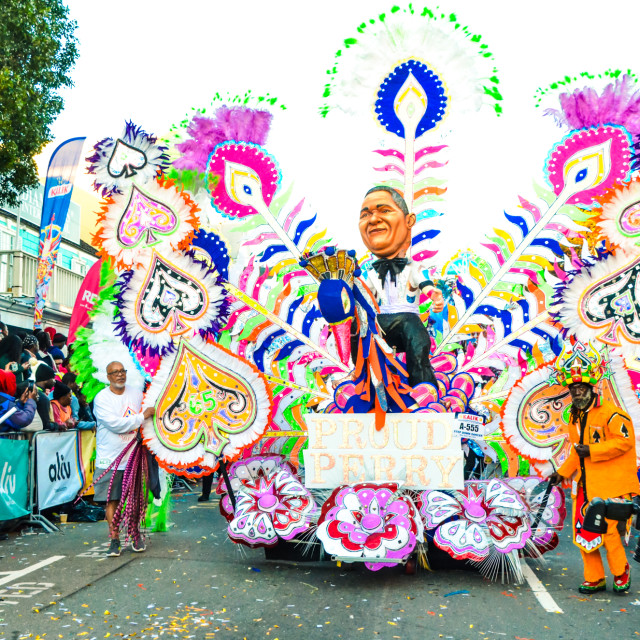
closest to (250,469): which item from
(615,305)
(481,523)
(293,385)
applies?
(293,385)

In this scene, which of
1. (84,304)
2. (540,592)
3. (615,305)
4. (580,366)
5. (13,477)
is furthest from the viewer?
(84,304)

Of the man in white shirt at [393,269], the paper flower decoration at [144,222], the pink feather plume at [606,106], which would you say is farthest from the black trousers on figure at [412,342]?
the pink feather plume at [606,106]

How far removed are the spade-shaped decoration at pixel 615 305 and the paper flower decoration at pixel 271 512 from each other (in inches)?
104

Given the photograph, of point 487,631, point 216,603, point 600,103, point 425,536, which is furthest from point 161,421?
point 600,103

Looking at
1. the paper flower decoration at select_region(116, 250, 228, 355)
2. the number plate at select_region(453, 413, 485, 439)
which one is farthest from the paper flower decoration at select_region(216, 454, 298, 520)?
the number plate at select_region(453, 413, 485, 439)

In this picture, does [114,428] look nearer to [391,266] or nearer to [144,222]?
[144,222]

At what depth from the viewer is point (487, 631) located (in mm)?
4473

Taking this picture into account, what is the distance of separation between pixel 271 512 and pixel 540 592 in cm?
202

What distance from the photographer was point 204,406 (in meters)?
6.34

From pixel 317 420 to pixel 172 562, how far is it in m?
1.69

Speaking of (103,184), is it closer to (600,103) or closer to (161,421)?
(161,421)

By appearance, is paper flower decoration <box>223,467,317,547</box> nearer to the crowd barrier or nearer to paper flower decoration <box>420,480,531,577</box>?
paper flower decoration <box>420,480,531,577</box>

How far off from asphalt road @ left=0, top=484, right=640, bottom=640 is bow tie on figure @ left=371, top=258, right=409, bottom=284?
2319 millimetres

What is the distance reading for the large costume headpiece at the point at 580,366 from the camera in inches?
222
